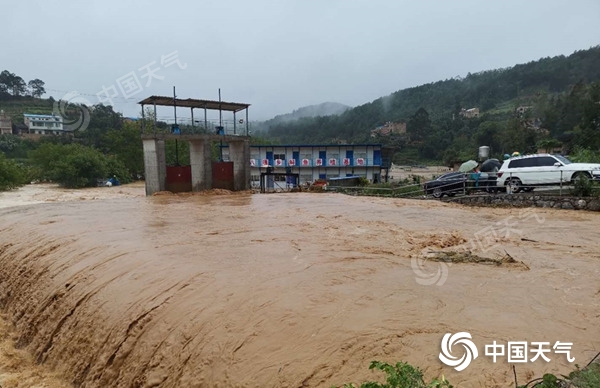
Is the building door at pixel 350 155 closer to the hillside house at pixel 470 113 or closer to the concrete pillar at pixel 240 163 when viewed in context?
the concrete pillar at pixel 240 163

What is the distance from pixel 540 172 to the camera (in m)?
14.5

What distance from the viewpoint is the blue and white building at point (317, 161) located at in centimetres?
4681

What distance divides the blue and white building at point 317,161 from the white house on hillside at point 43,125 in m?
52.3

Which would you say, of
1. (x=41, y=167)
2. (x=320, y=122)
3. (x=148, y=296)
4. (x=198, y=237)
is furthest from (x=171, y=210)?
(x=320, y=122)

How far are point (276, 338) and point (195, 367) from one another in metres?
0.94

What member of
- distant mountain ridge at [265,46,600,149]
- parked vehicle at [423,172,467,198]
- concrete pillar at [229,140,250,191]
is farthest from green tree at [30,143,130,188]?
distant mountain ridge at [265,46,600,149]

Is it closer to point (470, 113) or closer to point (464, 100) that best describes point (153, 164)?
point (470, 113)

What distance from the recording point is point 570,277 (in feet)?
20.7

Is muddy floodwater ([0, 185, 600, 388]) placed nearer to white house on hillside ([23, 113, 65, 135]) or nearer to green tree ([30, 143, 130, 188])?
green tree ([30, 143, 130, 188])

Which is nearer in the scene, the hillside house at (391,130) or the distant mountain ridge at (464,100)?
the distant mountain ridge at (464,100)

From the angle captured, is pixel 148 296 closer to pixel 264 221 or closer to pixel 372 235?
pixel 372 235

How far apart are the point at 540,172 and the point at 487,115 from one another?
86966mm

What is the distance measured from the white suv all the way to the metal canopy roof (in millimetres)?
18861

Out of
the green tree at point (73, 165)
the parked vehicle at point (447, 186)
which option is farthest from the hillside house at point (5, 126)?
the parked vehicle at point (447, 186)
